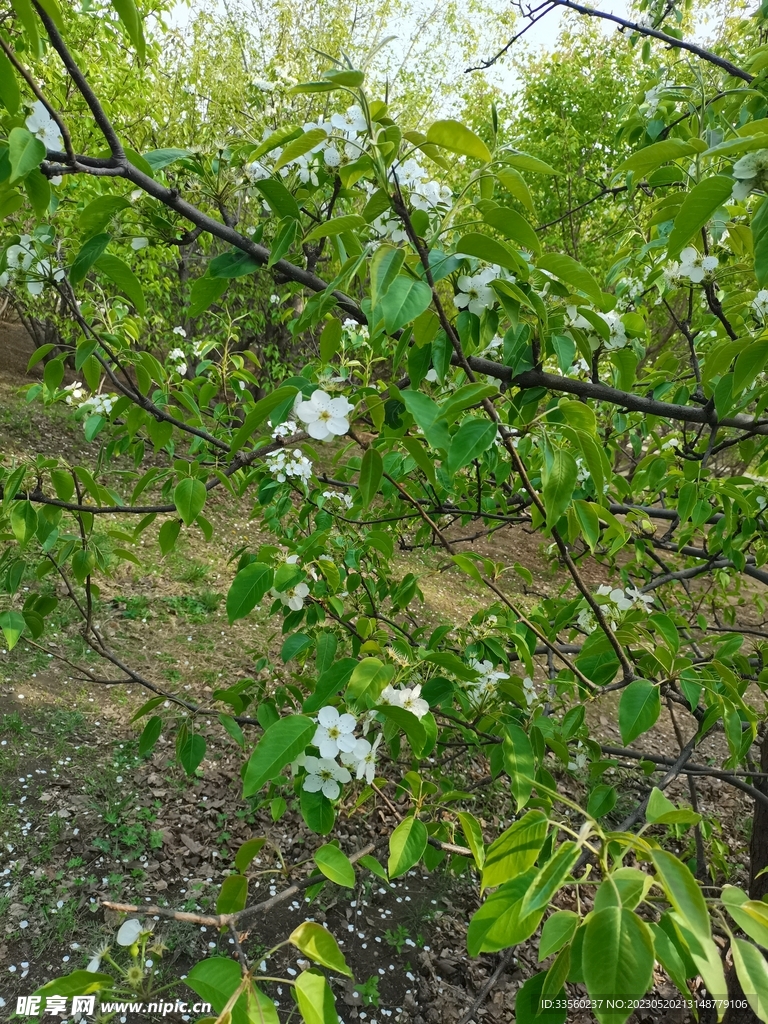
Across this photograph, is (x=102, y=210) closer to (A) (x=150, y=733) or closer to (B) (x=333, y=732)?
(B) (x=333, y=732)

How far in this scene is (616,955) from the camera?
→ 1.67ft

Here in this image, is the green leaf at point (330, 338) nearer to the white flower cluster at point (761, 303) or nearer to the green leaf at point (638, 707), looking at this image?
the green leaf at point (638, 707)

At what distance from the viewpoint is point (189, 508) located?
1306 mm

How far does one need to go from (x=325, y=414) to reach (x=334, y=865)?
65 cm

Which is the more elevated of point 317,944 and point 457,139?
point 457,139

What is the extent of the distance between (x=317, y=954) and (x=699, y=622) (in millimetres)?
1830

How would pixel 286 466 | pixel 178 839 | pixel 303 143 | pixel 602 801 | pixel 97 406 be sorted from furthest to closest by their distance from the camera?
pixel 178 839, pixel 97 406, pixel 286 466, pixel 602 801, pixel 303 143

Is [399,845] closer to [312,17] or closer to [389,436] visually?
[389,436]

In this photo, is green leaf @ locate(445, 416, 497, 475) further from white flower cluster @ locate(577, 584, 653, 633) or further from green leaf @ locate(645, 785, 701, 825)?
white flower cluster @ locate(577, 584, 653, 633)

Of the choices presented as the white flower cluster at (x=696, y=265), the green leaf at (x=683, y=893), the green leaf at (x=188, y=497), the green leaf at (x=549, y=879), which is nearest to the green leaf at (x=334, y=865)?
the green leaf at (x=549, y=879)

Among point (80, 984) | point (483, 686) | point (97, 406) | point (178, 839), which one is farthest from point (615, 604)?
point (178, 839)

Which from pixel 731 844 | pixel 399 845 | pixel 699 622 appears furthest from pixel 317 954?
pixel 731 844

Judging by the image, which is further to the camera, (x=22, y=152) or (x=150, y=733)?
(x=150, y=733)

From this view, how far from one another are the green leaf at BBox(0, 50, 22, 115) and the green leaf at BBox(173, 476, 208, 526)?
2.39 feet
